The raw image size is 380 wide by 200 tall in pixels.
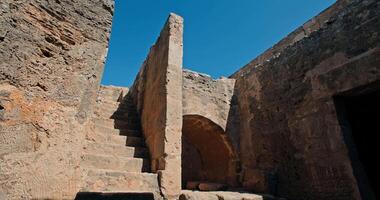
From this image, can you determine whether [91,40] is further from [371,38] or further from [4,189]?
[371,38]

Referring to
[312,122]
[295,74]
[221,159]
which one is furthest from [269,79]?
[221,159]

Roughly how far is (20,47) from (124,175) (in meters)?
2.19

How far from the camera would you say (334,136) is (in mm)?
3670

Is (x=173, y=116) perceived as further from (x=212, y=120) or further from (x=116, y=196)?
(x=212, y=120)

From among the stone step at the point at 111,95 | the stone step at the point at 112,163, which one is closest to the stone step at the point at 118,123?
the stone step at the point at 112,163

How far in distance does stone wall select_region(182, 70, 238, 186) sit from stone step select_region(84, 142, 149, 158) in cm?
169

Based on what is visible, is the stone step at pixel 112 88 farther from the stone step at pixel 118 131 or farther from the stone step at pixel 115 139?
the stone step at pixel 115 139

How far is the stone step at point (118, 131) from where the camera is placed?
161 inches

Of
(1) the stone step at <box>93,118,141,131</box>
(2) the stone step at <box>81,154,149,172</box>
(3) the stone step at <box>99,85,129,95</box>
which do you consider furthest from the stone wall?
(3) the stone step at <box>99,85,129,95</box>

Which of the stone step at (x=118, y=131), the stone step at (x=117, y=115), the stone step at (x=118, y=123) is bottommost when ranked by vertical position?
the stone step at (x=118, y=131)

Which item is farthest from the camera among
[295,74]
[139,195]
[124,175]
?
[295,74]

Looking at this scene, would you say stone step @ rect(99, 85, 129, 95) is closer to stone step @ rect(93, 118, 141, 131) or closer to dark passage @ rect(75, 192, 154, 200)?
stone step @ rect(93, 118, 141, 131)

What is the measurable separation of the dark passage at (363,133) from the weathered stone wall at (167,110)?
264cm

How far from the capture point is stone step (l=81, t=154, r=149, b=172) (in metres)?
3.16
